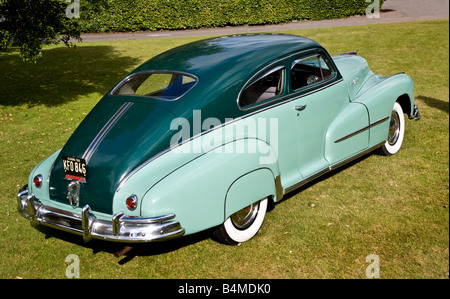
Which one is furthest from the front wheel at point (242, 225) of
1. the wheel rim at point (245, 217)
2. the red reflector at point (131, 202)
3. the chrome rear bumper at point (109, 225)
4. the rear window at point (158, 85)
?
the rear window at point (158, 85)

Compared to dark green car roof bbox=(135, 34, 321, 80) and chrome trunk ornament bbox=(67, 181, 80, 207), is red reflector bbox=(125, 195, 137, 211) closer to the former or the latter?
chrome trunk ornament bbox=(67, 181, 80, 207)

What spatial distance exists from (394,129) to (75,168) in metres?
4.33

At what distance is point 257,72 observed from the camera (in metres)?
4.65

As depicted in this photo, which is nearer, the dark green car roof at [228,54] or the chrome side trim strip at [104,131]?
the chrome side trim strip at [104,131]

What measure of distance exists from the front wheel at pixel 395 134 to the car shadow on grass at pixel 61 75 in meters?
6.95

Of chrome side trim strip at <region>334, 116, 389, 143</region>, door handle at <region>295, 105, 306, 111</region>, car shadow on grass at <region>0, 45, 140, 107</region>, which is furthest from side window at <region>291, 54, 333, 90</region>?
car shadow on grass at <region>0, 45, 140, 107</region>

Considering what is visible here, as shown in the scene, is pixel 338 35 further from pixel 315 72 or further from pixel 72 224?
pixel 72 224

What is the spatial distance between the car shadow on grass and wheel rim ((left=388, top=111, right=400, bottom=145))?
6.96 m

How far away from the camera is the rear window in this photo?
178 inches

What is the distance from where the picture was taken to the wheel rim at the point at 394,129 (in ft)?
20.8

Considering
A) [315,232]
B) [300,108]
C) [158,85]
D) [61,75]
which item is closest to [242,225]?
[315,232]

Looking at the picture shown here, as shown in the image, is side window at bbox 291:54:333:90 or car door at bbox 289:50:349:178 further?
side window at bbox 291:54:333:90

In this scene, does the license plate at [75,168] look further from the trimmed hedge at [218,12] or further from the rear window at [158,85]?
the trimmed hedge at [218,12]
